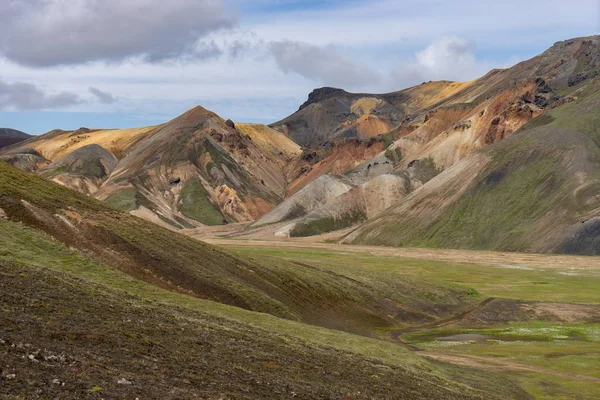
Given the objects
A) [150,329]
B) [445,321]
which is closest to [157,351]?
[150,329]

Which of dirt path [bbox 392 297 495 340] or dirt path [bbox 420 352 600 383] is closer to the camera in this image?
dirt path [bbox 420 352 600 383]

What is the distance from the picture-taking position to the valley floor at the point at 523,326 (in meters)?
57.0

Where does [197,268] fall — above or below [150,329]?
below

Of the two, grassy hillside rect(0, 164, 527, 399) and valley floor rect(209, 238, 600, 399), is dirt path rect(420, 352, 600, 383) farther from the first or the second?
grassy hillside rect(0, 164, 527, 399)

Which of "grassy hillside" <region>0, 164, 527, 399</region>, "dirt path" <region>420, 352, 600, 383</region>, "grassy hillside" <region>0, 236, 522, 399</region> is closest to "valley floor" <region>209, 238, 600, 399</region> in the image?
"dirt path" <region>420, 352, 600, 383</region>

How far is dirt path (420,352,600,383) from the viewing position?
5516 cm

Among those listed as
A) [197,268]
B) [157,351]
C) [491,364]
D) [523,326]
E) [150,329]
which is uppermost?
[150,329]

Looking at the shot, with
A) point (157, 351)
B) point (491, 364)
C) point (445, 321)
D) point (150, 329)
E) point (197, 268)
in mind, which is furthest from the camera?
point (445, 321)

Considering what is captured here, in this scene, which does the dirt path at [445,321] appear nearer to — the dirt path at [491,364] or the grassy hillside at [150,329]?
the grassy hillside at [150,329]

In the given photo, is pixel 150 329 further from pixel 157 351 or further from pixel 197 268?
pixel 197 268

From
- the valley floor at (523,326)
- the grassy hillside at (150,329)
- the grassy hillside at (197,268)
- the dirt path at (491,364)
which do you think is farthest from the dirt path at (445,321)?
the dirt path at (491,364)

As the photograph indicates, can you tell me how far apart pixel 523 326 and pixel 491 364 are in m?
32.9

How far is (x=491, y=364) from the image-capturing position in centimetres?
6012

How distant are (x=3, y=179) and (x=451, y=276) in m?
98.8
